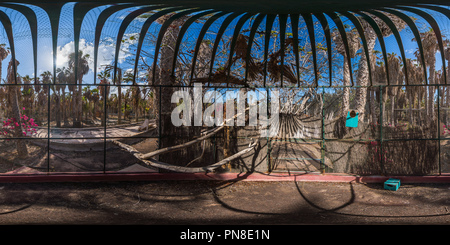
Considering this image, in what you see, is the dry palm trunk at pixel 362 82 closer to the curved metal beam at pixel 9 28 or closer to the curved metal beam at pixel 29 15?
the curved metal beam at pixel 29 15

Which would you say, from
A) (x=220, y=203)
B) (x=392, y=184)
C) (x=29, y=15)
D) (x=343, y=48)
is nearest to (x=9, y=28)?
(x=29, y=15)

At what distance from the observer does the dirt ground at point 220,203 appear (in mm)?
4160

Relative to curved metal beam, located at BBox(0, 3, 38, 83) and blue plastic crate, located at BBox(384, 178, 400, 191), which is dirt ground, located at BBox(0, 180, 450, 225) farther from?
curved metal beam, located at BBox(0, 3, 38, 83)

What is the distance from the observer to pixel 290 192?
5832 millimetres

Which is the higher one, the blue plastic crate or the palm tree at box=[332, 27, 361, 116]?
the palm tree at box=[332, 27, 361, 116]

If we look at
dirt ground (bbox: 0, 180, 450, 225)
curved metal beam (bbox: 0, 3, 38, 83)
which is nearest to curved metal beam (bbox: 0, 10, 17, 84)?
curved metal beam (bbox: 0, 3, 38, 83)

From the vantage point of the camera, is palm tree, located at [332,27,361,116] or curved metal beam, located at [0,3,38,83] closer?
curved metal beam, located at [0,3,38,83]

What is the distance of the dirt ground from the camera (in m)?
4.16

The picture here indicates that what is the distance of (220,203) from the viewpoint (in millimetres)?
5129

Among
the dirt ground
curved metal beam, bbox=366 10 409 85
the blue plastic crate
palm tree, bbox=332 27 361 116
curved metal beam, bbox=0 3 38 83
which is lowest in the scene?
the dirt ground

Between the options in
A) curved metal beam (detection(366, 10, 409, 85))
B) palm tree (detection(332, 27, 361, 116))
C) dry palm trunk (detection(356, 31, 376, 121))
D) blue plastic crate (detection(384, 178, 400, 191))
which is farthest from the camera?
dry palm trunk (detection(356, 31, 376, 121))

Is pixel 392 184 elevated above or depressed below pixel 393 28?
below

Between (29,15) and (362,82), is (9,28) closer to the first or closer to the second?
(29,15)

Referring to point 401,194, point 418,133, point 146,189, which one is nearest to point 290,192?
point 401,194
